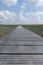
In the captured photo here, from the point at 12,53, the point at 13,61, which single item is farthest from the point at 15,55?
the point at 13,61

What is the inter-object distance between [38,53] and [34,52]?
0.08m

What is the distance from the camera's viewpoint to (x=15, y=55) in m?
2.71

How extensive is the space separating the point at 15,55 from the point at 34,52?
37 centimetres

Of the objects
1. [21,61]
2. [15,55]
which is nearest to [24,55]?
[15,55]

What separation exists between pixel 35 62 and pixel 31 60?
0.09 m

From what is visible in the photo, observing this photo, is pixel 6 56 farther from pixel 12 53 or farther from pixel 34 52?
pixel 34 52

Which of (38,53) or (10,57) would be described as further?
(38,53)

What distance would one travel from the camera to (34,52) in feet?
9.52

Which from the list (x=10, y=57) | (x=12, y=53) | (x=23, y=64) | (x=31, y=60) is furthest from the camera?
(x=12, y=53)

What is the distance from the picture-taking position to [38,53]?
9.33 ft

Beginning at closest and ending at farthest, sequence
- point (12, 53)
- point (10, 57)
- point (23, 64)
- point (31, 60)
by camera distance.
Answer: point (23, 64), point (31, 60), point (10, 57), point (12, 53)

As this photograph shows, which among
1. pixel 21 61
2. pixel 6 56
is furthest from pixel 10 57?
pixel 21 61

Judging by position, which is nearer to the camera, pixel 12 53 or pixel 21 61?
pixel 21 61

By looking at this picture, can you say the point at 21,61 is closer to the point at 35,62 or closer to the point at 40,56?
the point at 35,62
